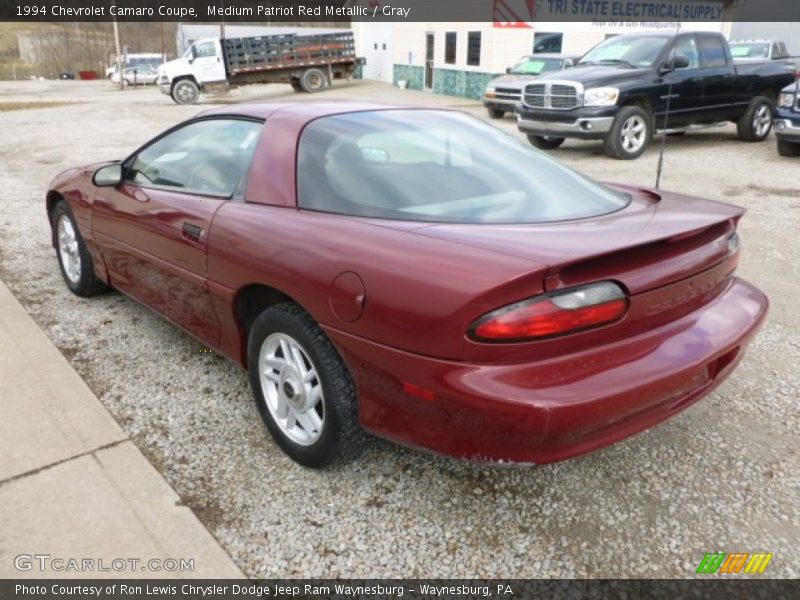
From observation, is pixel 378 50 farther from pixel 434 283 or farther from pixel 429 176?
pixel 434 283

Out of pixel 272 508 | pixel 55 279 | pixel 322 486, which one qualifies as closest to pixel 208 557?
pixel 272 508

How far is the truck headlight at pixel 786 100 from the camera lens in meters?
9.76

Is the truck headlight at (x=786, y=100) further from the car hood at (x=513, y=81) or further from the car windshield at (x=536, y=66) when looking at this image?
the car windshield at (x=536, y=66)

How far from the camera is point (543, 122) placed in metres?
10.5

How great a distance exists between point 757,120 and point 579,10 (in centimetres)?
1149

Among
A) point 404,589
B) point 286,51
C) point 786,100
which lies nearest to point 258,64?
point 286,51

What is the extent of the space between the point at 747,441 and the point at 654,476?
22.3 inches

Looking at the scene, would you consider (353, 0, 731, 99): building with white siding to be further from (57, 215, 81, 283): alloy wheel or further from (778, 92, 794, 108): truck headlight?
(57, 215, 81, 283): alloy wheel

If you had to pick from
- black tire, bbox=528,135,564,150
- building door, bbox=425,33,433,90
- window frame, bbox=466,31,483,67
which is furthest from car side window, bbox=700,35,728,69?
building door, bbox=425,33,433,90

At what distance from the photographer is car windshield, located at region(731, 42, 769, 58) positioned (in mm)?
14007

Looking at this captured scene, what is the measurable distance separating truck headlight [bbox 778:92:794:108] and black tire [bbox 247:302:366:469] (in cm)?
990

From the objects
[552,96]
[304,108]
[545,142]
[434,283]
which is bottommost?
[545,142]

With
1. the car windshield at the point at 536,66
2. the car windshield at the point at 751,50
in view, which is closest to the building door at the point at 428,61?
the car windshield at the point at 536,66

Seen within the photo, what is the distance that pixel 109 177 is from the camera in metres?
3.75
